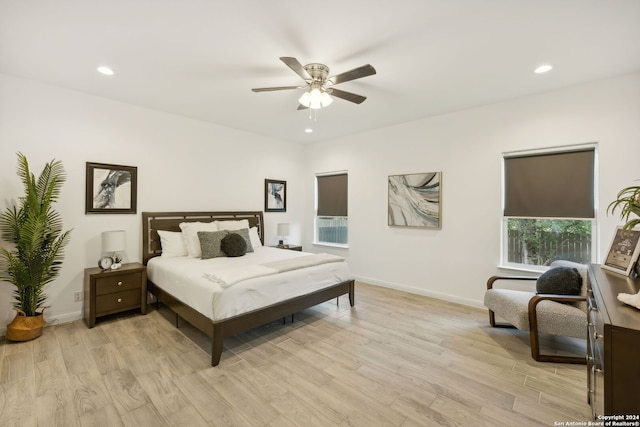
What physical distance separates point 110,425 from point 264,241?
378 cm

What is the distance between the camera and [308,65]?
8.43ft

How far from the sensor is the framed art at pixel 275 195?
5438mm

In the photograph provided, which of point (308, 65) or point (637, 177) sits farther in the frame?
point (637, 177)

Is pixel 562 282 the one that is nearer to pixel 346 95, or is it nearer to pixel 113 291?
pixel 346 95

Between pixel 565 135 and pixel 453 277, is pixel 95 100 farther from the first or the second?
pixel 565 135

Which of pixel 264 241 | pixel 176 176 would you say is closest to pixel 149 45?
pixel 176 176

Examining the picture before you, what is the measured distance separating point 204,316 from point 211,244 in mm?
1459

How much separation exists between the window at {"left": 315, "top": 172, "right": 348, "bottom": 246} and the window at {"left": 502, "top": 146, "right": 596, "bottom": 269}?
2.77 metres

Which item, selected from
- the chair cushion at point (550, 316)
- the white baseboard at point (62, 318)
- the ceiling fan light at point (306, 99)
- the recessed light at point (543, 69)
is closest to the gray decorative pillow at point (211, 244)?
the white baseboard at point (62, 318)

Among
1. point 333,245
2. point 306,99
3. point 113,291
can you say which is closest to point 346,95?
point 306,99

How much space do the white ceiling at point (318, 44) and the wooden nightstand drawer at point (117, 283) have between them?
2322mm

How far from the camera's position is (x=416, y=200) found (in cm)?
439

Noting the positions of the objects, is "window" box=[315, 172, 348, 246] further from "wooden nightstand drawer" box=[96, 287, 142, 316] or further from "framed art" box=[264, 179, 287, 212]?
"wooden nightstand drawer" box=[96, 287, 142, 316]

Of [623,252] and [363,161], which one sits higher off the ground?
[363,161]
